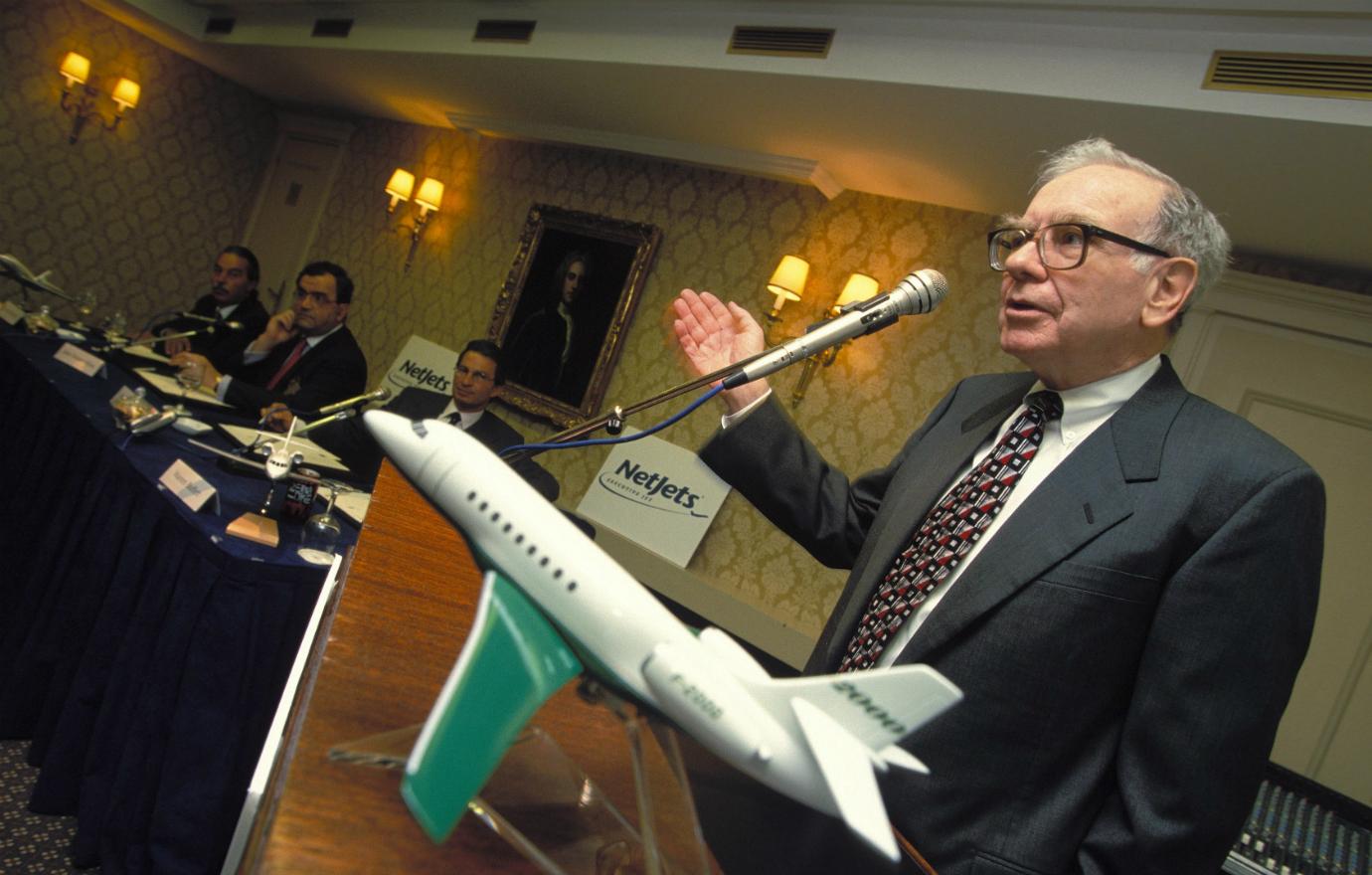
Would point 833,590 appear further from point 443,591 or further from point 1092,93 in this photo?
point 443,591

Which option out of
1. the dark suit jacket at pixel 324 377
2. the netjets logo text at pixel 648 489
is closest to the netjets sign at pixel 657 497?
the netjets logo text at pixel 648 489

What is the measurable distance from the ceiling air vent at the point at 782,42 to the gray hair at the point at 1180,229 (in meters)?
2.56

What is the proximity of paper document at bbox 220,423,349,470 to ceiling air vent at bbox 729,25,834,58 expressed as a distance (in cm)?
255

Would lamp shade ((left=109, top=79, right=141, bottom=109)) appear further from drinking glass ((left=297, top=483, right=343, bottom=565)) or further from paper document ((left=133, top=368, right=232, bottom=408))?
drinking glass ((left=297, top=483, right=343, bottom=565))

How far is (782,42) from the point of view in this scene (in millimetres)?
3664

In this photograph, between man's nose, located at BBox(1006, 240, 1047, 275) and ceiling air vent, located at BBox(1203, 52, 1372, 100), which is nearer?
man's nose, located at BBox(1006, 240, 1047, 275)

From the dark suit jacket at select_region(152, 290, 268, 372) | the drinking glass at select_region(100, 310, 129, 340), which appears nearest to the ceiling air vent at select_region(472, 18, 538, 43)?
the dark suit jacket at select_region(152, 290, 268, 372)

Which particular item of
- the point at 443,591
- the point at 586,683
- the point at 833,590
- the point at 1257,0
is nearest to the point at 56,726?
the point at 443,591

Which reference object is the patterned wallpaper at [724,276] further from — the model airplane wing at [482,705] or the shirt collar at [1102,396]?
the model airplane wing at [482,705]

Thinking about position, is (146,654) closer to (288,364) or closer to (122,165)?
(288,364)

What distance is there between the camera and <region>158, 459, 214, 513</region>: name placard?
2018 millimetres

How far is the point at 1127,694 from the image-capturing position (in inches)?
41.8

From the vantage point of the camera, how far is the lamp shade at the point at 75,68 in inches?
283

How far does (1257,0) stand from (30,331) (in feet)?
17.4
